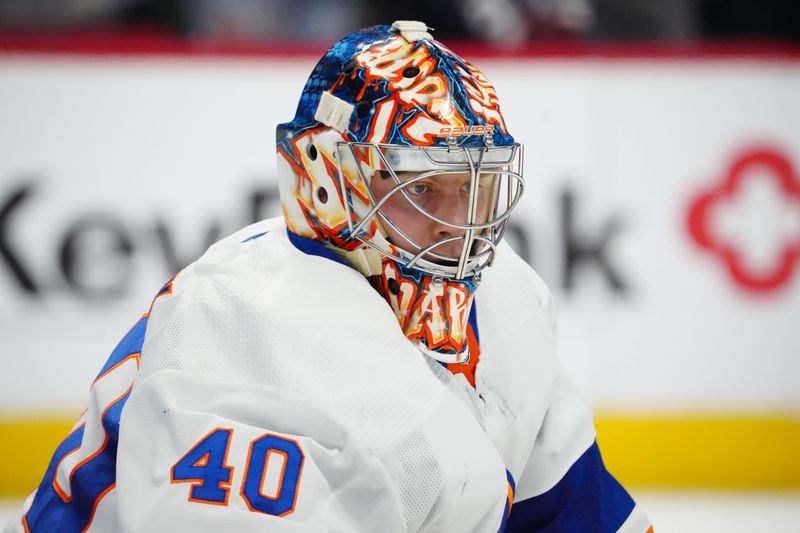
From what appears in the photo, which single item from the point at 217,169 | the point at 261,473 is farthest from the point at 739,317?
the point at 261,473

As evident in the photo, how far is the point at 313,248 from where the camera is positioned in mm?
1475

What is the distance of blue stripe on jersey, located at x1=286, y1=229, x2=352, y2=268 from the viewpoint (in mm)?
1467

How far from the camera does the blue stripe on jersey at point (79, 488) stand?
1.36 meters

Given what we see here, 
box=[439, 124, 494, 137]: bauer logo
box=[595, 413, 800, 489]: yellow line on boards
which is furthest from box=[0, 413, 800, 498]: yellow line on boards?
box=[439, 124, 494, 137]: bauer logo

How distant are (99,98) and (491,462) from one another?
7.91ft

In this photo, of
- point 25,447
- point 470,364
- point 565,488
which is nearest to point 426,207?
point 470,364

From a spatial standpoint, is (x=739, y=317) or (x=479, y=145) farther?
(x=739, y=317)

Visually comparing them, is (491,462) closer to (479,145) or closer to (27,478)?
(479,145)

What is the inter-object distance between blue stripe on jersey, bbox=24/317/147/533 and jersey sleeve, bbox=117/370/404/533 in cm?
10

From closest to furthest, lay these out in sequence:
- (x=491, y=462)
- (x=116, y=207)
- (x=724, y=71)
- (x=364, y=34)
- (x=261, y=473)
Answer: (x=261, y=473) < (x=491, y=462) < (x=364, y=34) < (x=116, y=207) < (x=724, y=71)

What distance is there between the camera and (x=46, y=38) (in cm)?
341

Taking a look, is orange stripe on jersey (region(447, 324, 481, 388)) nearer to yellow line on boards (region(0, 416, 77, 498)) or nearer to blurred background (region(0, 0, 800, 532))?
blurred background (region(0, 0, 800, 532))

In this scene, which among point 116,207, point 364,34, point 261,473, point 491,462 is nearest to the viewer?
point 261,473

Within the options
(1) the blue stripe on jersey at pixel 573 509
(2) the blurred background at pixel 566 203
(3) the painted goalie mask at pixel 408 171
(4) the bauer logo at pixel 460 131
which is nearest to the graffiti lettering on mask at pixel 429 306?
(3) the painted goalie mask at pixel 408 171
